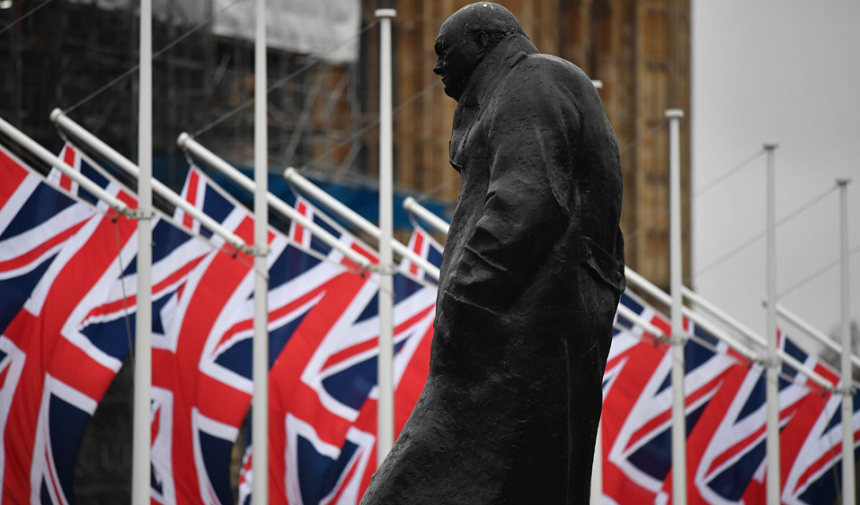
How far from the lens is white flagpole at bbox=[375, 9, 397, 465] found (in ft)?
55.8

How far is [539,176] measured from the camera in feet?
16.3

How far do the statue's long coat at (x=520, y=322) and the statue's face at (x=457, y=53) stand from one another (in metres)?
0.27

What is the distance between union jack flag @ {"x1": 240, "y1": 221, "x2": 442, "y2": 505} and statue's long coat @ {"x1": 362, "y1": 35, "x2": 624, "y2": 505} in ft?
39.9

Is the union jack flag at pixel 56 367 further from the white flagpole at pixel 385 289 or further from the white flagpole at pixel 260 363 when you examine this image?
the white flagpole at pixel 385 289

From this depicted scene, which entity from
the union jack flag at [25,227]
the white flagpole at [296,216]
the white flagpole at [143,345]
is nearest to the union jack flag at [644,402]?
the white flagpole at [296,216]

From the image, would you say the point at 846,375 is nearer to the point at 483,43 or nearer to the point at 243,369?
the point at 243,369

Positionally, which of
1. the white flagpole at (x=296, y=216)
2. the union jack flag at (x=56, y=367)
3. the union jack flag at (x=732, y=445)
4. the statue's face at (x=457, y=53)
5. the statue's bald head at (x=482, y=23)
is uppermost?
the white flagpole at (x=296, y=216)

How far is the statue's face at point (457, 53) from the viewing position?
212 inches

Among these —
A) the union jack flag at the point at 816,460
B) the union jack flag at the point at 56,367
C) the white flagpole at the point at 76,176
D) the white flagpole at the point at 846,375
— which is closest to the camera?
the union jack flag at the point at 56,367

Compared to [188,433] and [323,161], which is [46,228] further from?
[323,161]

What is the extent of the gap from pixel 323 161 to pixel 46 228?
22.3 meters

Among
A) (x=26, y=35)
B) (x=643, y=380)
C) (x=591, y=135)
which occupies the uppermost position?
(x=26, y=35)

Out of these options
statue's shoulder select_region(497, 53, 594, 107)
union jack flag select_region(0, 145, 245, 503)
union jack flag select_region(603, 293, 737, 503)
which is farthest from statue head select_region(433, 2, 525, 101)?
union jack flag select_region(603, 293, 737, 503)

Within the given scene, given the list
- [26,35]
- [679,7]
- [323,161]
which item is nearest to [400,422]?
[26,35]
